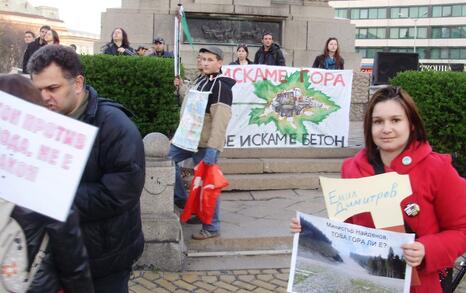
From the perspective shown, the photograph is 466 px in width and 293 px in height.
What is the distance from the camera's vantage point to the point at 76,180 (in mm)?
1850

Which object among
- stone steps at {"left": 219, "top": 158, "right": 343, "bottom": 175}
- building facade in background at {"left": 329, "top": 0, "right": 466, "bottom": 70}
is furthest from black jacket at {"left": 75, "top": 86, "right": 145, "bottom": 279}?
building facade in background at {"left": 329, "top": 0, "right": 466, "bottom": 70}

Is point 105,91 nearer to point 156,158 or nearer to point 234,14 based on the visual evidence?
point 156,158

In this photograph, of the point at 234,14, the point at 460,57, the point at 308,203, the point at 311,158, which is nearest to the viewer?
the point at 308,203

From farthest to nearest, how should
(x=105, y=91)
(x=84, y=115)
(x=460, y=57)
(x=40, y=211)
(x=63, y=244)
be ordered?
(x=460, y=57), (x=105, y=91), (x=84, y=115), (x=63, y=244), (x=40, y=211)

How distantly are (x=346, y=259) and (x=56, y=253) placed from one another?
1.18 meters

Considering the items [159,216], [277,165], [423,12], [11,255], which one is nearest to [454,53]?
[423,12]

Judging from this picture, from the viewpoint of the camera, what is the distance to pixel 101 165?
2627mm

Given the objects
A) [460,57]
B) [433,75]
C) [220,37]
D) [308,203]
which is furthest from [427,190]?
[460,57]

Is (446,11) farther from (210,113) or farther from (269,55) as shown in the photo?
(210,113)

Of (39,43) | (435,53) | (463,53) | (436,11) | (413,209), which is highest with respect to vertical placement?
(436,11)

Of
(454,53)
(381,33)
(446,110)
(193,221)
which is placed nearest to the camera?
(193,221)

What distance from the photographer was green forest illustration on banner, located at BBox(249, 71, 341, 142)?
344 inches

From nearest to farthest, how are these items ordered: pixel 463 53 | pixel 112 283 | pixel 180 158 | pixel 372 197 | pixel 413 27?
pixel 372 197, pixel 112 283, pixel 180 158, pixel 463 53, pixel 413 27

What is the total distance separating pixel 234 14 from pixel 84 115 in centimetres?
1018
